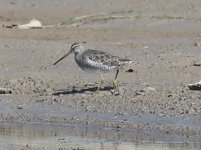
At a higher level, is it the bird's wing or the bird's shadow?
the bird's wing

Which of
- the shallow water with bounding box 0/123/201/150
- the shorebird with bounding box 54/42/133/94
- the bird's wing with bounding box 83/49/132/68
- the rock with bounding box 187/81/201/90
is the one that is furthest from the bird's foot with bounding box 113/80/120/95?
the shallow water with bounding box 0/123/201/150

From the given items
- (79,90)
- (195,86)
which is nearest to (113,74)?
(79,90)

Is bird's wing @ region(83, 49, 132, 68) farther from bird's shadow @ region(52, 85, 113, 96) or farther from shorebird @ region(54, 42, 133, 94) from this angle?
bird's shadow @ region(52, 85, 113, 96)

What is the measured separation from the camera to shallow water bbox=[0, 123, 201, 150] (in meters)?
A: 10.6

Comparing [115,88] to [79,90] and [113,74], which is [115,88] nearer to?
[79,90]

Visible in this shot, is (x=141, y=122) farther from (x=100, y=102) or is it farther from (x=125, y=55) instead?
(x=125, y=55)

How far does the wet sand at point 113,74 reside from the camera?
12.6m

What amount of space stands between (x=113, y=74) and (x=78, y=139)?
15.3 feet

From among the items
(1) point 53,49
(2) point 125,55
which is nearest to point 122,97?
(2) point 125,55

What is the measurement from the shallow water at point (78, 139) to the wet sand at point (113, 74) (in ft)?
1.22

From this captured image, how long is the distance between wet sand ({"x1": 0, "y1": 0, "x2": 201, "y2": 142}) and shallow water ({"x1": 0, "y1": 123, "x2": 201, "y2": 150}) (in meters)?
0.37

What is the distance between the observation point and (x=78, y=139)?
1112cm

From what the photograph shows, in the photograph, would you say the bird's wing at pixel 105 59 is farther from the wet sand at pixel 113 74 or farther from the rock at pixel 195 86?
the rock at pixel 195 86

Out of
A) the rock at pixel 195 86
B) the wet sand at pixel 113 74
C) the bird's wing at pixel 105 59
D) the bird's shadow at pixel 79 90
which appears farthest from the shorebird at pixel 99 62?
the rock at pixel 195 86
